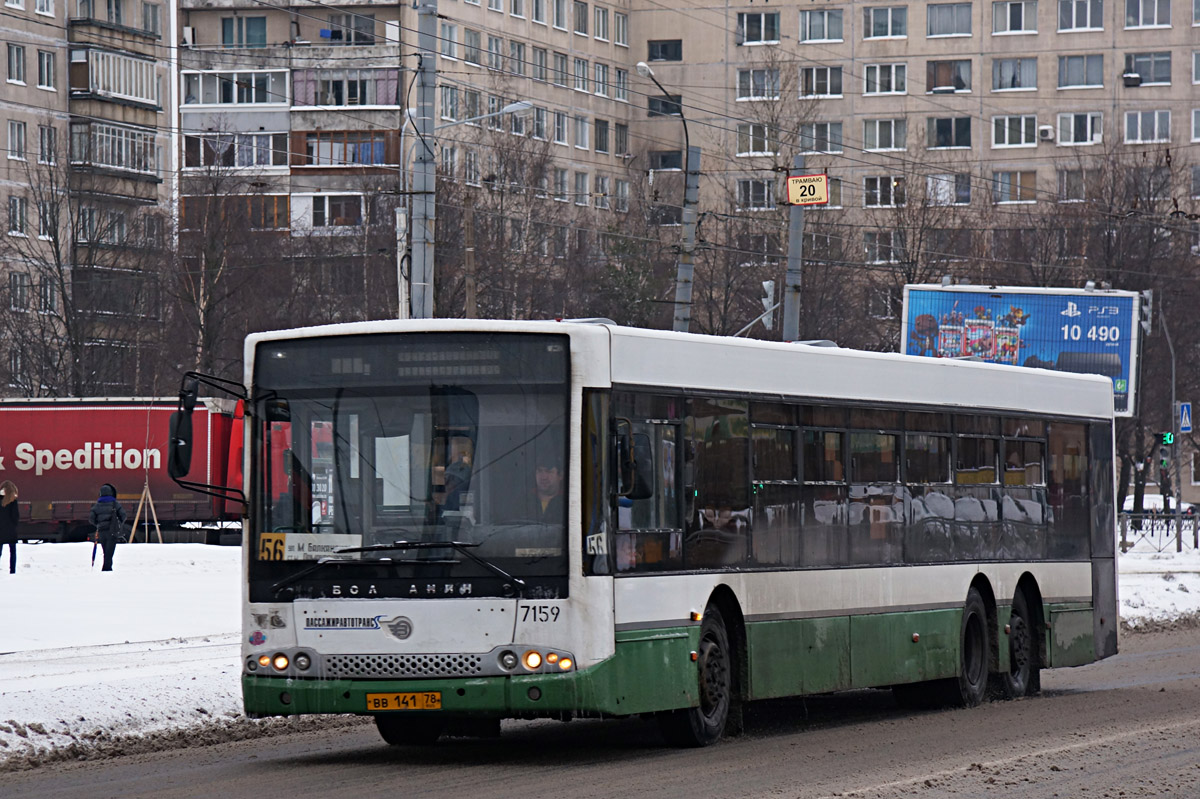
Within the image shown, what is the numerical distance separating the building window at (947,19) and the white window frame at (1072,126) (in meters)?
6.03

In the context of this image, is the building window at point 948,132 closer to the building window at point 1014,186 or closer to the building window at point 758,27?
the building window at point 1014,186

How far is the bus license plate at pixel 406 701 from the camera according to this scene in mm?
11820

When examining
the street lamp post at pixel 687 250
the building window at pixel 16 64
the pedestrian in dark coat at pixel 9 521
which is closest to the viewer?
the street lamp post at pixel 687 250

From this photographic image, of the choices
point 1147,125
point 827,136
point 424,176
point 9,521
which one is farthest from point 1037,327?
point 827,136

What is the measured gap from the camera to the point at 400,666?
11.9m

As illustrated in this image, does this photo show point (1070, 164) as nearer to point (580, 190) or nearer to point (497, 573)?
point (580, 190)

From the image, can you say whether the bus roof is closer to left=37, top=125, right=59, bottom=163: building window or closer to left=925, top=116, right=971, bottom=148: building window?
left=37, top=125, right=59, bottom=163: building window

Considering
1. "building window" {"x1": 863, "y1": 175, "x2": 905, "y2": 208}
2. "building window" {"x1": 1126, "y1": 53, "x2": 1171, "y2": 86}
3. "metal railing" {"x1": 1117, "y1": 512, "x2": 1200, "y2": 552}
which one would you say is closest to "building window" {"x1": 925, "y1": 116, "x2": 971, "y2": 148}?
"building window" {"x1": 863, "y1": 175, "x2": 905, "y2": 208}

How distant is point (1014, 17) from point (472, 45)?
26.2 meters

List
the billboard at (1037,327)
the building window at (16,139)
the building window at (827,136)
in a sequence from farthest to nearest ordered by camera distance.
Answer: the building window at (827,136) < the building window at (16,139) < the billboard at (1037,327)

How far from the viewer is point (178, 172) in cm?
7438

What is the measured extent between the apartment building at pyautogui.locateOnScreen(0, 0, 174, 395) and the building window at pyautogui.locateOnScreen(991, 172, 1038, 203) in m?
36.4

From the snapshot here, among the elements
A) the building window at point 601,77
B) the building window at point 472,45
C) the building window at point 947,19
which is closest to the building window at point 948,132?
the building window at point 947,19

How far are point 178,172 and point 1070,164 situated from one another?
41.5m
